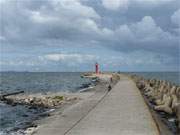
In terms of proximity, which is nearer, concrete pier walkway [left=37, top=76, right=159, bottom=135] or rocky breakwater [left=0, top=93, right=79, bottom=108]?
concrete pier walkway [left=37, top=76, right=159, bottom=135]

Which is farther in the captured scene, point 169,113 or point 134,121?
point 169,113

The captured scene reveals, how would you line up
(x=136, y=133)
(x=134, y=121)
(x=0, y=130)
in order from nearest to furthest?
(x=136, y=133) → (x=134, y=121) → (x=0, y=130)

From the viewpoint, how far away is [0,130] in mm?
17031

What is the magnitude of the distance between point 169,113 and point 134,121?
624 cm

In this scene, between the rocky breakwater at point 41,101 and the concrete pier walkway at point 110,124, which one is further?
the rocky breakwater at point 41,101

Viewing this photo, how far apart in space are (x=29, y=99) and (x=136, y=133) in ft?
67.6

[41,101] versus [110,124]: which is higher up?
[110,124]

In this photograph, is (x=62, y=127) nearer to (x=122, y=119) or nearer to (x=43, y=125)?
(x=43, y=125)

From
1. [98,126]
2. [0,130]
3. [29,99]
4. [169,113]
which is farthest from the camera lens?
[29,99]

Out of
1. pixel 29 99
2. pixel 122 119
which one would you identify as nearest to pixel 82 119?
pixel 122 119

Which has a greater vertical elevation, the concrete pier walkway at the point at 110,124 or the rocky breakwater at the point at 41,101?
the concrete pier walkway at the point at 110,124

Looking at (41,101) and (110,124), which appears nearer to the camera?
(110,124)

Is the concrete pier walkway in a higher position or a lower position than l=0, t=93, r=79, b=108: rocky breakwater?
higher

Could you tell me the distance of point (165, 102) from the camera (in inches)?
894
